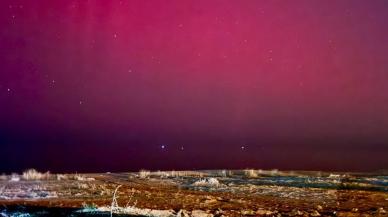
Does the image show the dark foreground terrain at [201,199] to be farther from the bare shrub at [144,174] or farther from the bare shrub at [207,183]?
the bare shrub at [144,174]

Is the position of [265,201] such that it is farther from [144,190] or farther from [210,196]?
[144,190]

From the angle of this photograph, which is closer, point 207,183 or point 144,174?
point 207,183

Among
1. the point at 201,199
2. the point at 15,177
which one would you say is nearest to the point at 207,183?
the point at 201,199

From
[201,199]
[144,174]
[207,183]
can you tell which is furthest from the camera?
[144,174]

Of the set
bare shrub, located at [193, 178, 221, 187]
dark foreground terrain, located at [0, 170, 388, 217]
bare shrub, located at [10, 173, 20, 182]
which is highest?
bare shrub, located at [10, 173, 20, 182]

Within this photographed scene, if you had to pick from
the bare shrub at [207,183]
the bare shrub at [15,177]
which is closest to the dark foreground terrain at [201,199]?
the bare shrub at [207,183]

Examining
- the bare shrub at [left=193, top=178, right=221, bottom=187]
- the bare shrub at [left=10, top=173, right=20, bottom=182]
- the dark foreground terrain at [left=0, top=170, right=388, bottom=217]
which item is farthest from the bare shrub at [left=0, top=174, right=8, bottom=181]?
the bare shrub at [left=193, top=178, right=221, bottom=187]

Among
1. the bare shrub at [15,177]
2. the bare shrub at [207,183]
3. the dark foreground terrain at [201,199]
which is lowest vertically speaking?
the dark foreground terrain at [201,199]

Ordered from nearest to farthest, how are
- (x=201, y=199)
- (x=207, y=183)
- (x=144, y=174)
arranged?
(x=201, y=199)
(x=207, y=183)
(x=144, y=174)

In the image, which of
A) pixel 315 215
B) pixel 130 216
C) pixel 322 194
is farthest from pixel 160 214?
pixel 322 194

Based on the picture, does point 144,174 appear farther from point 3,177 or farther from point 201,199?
point 201,199

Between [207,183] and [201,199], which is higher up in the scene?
[207,183]

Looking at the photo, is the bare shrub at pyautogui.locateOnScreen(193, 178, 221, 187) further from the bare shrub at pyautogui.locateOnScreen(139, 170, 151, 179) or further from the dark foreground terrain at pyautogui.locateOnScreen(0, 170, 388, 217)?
the bare shrub at pyautogui.locateOnScreen(139, 170, 151, 179)
